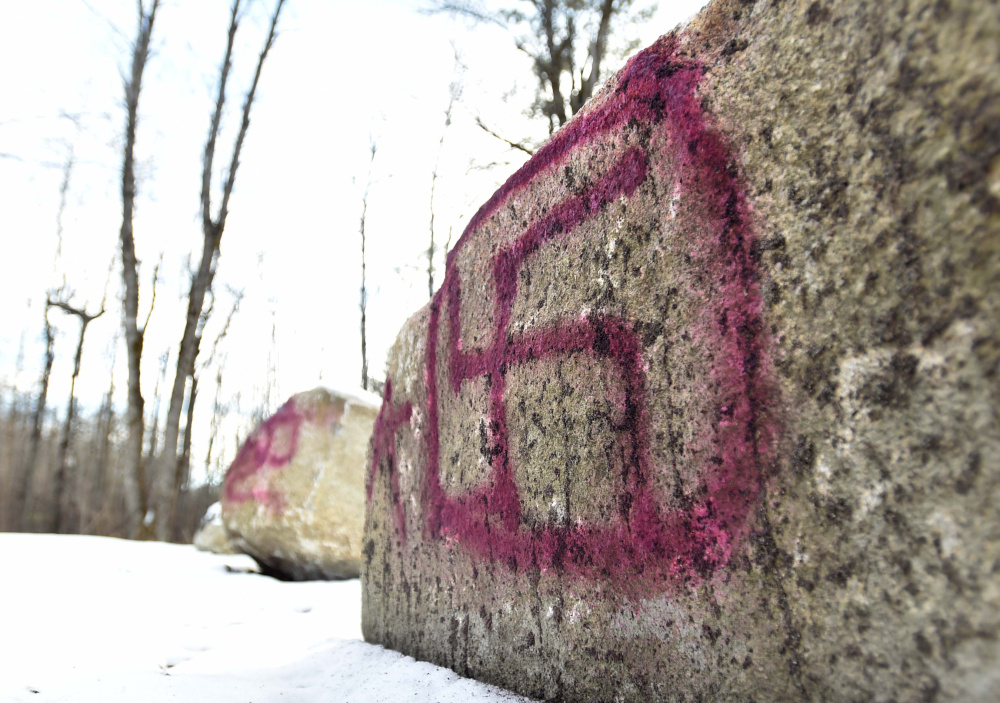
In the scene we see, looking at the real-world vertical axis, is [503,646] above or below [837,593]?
below

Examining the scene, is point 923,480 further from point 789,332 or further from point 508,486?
point 508,486

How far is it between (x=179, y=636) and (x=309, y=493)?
4.68 ft

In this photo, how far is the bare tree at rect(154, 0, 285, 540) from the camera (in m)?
6.68

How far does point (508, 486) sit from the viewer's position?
4.72ft

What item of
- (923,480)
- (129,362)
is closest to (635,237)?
(923,480)

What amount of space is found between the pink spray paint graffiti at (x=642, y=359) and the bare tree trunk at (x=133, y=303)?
6.53 metres

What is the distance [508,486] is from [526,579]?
22 cm

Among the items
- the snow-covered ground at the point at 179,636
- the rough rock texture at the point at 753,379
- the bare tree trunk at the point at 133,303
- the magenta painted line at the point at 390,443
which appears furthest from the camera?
the bare tree trunk at the point at 133,303

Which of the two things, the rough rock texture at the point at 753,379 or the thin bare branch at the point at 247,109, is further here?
the thin bare branch at the point at 247,109

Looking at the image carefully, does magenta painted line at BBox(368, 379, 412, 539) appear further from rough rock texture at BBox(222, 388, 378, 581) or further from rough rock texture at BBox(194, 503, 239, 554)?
rough rock texture at BBox(194, 503, 239, 554)

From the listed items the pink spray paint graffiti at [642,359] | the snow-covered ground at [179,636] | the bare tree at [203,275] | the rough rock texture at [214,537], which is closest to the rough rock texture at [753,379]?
the pink spray paint graffiti at [642,359]

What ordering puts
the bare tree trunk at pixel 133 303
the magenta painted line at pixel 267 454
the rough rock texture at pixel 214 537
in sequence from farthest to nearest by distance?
the bare tree trunk at pixel 133 303 → the rough rock texture at pixel 214 537 → the magenta painted line at pixel 267 454

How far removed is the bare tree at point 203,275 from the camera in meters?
6.68

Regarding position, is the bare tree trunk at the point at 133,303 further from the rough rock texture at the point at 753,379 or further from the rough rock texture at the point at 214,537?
the rough rock texture at the point at 753,379
